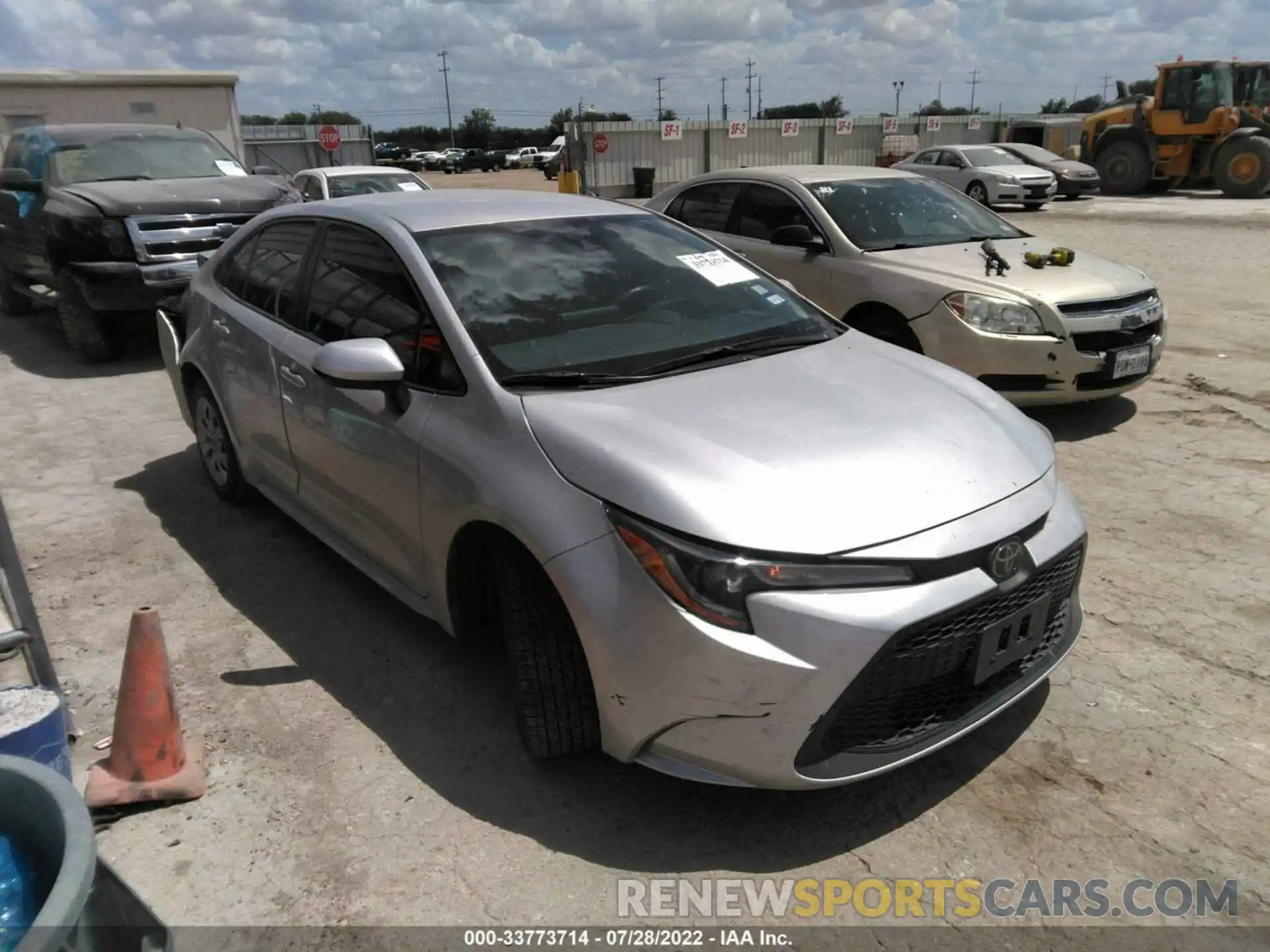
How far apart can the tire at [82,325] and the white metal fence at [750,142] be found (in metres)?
18.2

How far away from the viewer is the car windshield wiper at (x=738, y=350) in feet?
10.4

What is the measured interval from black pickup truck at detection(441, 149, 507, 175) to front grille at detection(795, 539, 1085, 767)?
58257 mm

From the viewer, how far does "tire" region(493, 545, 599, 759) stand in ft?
8.78

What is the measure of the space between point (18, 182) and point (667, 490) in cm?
876

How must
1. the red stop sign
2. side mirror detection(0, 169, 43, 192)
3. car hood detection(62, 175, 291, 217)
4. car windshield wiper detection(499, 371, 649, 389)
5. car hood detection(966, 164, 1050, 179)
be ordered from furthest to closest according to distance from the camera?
the red stop sign, car hood detection(966, 164, 1050, 179), side mirror detection(0, 169, 43, 192), car hood detection(62, 175, 291, 217), car windshield wiper detection(499, 371, 649, 389)

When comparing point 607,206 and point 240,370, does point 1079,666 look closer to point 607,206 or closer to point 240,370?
point 607,206

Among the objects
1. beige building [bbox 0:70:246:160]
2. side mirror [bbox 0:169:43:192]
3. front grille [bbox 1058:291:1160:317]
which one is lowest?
front grille [bbox 1058:291:1160:317]

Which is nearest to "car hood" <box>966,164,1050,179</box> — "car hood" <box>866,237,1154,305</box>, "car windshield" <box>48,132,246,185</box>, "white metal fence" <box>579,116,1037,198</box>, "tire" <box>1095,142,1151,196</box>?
"tire" <box>1095,142,1151,196</box>

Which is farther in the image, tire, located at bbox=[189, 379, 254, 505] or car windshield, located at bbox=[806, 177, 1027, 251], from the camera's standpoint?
car windshield, located at bbox=[806, 177, 1027, 251]

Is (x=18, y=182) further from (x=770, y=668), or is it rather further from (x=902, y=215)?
(x=770, y=668)

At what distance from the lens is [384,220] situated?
3623mm

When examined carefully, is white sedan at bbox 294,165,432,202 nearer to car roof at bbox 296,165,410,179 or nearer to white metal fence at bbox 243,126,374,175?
car roof at bbox 296,165,410,179

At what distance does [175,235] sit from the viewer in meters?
7.99

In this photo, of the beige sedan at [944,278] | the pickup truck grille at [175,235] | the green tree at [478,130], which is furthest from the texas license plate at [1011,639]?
the green tree at [478,130]
